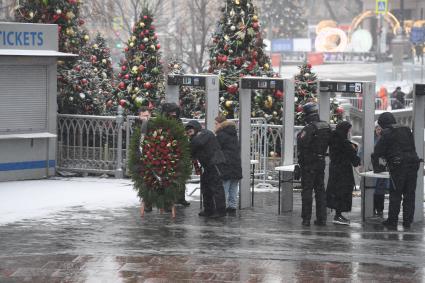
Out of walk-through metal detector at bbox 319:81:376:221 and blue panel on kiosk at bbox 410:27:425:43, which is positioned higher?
blue panel on kiosk at bbox 410:27:425:43

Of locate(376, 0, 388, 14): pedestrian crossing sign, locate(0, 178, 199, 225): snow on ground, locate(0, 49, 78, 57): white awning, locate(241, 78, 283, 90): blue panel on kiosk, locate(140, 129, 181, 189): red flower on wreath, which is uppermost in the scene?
locate(376, 0, 388, 14): pedestrian crossing sign

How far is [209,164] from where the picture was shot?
52.5 ft

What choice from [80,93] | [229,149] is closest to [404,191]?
[229,149]

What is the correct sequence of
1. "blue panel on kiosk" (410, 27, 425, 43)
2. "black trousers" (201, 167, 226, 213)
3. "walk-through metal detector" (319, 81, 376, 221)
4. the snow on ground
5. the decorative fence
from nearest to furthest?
"black trousers" (201, 167, 226, 213) → "walk-through metal detector" (319, 81, 376, 221) → the snow on ground → the decorative fence → "blue panel on kiosk" (410, 27, 425, 43)

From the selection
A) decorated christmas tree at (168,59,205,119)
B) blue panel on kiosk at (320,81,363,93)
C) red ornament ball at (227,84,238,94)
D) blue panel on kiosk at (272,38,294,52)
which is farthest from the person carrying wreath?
blue panel on kiosk at (272,38,294,52)

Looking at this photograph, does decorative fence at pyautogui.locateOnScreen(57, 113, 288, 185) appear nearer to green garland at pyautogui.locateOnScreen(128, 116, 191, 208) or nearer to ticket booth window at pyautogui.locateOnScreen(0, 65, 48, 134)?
ticket booth window at pyautogui.locateOnScreen(0, 65, 48, 134)

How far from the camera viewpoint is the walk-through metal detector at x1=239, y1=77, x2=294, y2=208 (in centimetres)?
1684

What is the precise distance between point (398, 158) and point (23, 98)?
26.5 ft

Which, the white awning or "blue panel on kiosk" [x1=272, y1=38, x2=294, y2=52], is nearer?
the white awning

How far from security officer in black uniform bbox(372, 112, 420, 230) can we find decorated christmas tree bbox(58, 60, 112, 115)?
28.7 feet

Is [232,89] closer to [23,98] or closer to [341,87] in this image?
[23,98]

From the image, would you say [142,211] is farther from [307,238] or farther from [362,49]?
[362,49]

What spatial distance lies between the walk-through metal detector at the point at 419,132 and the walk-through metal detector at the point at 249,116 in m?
1.94

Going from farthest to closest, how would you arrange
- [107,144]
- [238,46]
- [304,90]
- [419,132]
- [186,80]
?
[238,46]
[304,90]
[107,144]
[186,80]
[419,132]
